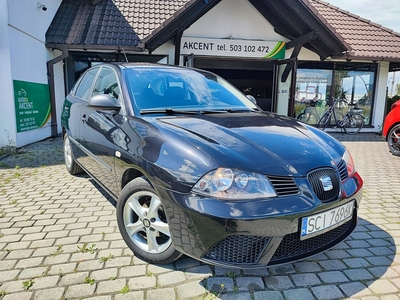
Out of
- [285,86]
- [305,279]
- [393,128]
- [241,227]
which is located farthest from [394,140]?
[241,227]

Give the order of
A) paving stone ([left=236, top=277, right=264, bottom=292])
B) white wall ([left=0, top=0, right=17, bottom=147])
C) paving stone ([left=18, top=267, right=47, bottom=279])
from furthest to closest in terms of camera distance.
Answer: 1. white wall ([left=0, top=0, right=17, bottom=147])
2. paving stone ([left=18, top=267, right=47, bottom=279])
3. paving stone ([left=236, top=277, right=264, bottom=292])

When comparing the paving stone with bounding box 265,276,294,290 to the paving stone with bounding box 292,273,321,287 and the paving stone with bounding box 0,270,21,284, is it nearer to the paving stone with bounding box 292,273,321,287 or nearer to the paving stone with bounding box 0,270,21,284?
the paving stone with bounding box 292,273,321,287

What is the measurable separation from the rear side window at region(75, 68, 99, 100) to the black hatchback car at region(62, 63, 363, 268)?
0.97 metres

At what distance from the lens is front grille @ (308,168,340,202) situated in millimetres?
2080

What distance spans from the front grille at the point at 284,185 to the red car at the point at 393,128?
621 cm

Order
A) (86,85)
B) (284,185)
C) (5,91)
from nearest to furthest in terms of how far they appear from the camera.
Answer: (284,185) < (86,85) < (5,91)

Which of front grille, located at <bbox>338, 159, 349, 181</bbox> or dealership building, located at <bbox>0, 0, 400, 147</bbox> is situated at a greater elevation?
dealership building, located at <bbox>0, 0, 400, 147</bbox>

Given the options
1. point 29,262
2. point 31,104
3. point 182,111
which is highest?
point 182,111

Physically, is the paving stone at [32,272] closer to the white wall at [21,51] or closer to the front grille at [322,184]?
the front grille at [322,184]

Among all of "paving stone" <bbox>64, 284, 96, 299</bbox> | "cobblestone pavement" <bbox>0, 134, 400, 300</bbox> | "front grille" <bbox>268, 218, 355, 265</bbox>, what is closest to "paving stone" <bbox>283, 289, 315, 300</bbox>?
"cobblestone pavement" <bbox>0, 134, 400, 300</bbox>

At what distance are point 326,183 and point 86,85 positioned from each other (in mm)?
3392

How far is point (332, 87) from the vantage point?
1145cm

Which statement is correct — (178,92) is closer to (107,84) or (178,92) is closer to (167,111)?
(167,111)

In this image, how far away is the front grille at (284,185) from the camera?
6.42 feet
